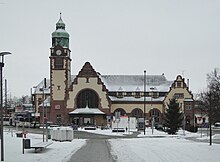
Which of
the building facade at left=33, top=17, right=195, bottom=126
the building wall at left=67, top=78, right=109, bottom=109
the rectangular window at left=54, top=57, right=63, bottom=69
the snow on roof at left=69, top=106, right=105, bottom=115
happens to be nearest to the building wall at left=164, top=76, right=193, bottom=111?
the building facade at left=33, top=17, right=195, bottom=126

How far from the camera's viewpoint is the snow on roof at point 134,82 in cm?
10562

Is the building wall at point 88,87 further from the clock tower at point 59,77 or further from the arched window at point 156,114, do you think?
the arched window at point 156,114

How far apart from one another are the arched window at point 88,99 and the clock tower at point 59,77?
3.09 m

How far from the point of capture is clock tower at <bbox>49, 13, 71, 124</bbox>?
3748 inches

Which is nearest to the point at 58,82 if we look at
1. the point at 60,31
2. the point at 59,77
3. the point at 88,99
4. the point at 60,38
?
the point at 59,77

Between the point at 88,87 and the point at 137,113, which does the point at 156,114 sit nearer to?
the point at 137,113

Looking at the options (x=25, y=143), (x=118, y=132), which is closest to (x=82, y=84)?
(x=118, y=132)

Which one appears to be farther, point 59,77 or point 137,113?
point 137,113

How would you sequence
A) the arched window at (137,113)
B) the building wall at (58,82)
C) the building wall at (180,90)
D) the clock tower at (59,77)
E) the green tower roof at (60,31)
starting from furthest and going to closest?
the arched window at (137,113)
the building wall at (180,90)
the green tower roof at (60,31)
the building wall at (58,82)
the clock tower at (59,77)

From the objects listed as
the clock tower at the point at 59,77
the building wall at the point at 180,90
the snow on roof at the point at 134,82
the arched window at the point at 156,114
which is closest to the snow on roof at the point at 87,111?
the clock tower at the point at 59,77

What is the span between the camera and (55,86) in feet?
313

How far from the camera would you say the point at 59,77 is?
313 feet

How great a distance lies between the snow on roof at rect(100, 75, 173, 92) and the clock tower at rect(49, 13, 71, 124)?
14.1 metres

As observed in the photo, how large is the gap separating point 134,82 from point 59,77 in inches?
795
